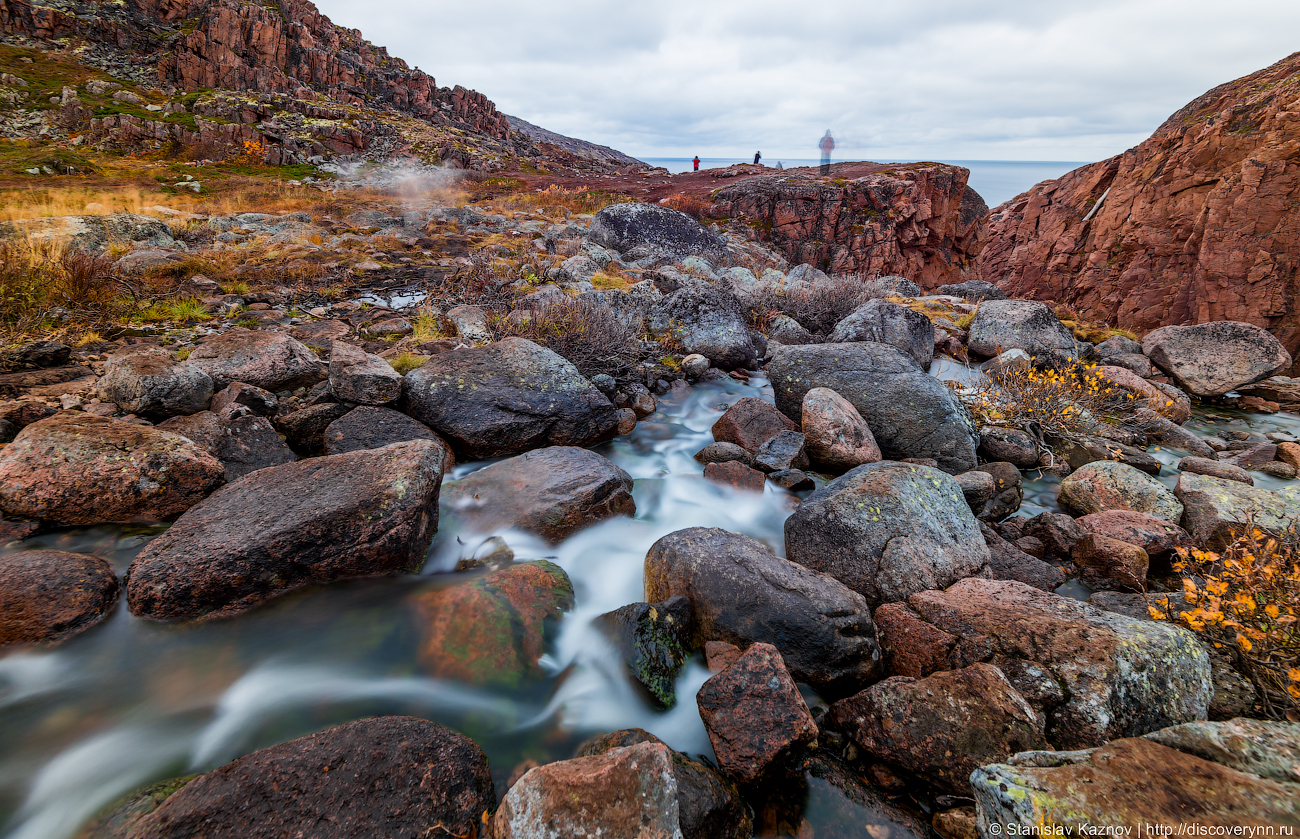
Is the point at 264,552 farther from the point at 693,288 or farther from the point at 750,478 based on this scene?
the point at 693,288

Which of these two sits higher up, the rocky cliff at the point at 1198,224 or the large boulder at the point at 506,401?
the rocky cliff at the point at 1198,224

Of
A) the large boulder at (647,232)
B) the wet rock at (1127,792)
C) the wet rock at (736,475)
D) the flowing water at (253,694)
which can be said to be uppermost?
the large boulder at (647,232)

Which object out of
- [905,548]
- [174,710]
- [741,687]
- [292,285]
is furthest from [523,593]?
[292,285]

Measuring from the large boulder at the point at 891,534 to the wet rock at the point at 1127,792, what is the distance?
173 cm

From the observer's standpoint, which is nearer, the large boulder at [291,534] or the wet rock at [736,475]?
the large boulder at [291,534]

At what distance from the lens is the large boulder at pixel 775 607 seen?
3338 mm

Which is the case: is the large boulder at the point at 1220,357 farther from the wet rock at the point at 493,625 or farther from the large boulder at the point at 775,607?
the wet rock at the point at 493,625

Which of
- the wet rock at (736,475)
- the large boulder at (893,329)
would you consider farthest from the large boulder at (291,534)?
the large boulder at (893,329)

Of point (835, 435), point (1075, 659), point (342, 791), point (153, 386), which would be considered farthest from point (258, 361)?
point (1075, 659)

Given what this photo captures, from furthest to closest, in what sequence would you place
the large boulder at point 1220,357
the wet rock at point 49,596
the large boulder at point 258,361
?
1. the large boulder at point 1220,357
2. the large boulder at point 258,361
3. the wet rock at point 49,596

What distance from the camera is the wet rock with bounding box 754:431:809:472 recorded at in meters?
6.06

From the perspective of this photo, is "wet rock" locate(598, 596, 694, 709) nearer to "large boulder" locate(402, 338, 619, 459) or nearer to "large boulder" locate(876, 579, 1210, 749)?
"large boulder" locate(876, 579, 1210, 749)

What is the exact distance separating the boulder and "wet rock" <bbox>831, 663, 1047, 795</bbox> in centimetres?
541

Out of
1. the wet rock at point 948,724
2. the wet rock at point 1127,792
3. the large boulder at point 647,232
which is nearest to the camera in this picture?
the wet rock at point 1127,792
